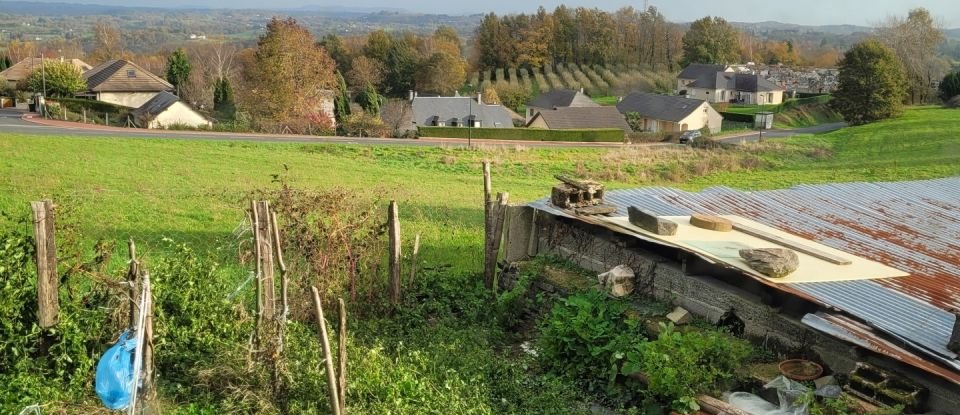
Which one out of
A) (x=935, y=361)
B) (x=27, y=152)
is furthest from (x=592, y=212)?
(x=27, y=152)

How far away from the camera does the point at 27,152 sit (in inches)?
951

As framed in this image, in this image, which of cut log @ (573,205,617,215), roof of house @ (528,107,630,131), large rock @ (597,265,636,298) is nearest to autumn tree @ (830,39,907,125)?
roof of house @ (528,107,630,131)

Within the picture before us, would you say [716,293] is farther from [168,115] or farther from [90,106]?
[90,106]

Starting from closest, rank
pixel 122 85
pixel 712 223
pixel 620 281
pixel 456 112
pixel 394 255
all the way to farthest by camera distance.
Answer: pixel 620 281
pixel 712 223
pixel 394 255
pixel 122 85
pixel 456 112

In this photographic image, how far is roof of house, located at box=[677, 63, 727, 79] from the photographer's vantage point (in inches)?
3278

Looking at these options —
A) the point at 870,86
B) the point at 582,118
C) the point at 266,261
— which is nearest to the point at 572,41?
the point at 582,118

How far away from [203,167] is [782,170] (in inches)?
937

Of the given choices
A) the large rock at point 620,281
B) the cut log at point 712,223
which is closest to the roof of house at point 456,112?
the cut log at point 712,223

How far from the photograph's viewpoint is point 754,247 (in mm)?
10281

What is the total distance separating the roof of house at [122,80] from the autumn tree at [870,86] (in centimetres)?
4899

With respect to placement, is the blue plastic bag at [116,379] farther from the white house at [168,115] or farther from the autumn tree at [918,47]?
→ the autumn tree at [918,47]

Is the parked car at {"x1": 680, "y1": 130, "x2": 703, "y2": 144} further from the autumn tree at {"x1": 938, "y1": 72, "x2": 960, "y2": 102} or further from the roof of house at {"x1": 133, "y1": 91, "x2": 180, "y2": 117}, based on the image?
the roof of house at {"x1": 133, "y1": 91, "x2": 180, "y2": 117}

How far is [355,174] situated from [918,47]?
6637 cm

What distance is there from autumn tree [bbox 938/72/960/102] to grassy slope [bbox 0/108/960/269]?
23.7 metres
